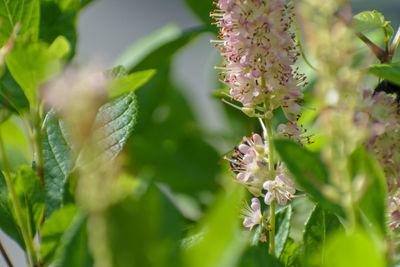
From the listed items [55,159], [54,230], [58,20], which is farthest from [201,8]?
[54,230]

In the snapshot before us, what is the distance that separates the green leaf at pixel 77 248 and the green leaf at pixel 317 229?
186 mm

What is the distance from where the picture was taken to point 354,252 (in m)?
0.26

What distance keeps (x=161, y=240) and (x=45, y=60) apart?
0.60 feet

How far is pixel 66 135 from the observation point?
1.77 feet

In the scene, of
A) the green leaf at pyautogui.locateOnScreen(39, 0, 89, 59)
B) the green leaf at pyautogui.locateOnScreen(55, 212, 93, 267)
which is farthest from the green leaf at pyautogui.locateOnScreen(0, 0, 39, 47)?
the green leaf at pyautogui.locateOnScreen(55, 212, 93, 267)

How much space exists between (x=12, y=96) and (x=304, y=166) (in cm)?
29

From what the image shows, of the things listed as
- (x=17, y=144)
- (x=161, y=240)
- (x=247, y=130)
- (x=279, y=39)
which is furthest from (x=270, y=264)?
(x=247, y=130)

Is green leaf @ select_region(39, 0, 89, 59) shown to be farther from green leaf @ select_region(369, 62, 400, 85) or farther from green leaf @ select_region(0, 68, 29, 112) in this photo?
green leaf @ select_region(369, 62, 400, 85)

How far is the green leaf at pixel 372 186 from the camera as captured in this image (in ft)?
1.11

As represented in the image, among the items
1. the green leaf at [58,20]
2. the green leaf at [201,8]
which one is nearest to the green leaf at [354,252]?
the green leaf at [58,20]

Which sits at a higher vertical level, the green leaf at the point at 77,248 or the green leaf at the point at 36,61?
the green leaf at the point at 36,61

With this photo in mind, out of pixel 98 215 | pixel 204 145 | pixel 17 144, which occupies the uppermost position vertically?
pixel 98 215

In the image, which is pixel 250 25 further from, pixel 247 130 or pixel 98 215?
pixel 247 130

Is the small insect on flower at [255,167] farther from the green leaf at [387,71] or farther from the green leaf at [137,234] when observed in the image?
the green leaf at [137,234]
